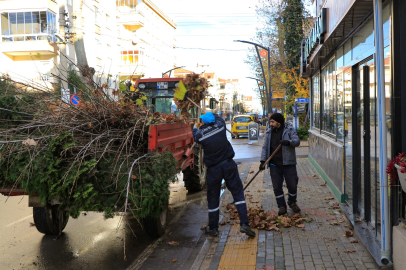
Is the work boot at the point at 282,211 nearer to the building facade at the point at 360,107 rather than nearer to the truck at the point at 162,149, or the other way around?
the building facade at the point at 360,107

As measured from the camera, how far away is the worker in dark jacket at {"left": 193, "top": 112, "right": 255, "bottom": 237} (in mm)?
6051

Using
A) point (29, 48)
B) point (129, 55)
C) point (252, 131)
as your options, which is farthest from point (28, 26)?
point (129, 55)

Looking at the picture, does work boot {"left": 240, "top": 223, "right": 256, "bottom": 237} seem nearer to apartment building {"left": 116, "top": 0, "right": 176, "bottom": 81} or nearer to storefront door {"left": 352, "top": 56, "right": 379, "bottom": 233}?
storefront door {"left": 352, "top": 56, "right": 379, "bottom": 233}

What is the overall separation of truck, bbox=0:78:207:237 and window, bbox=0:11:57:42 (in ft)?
66.7

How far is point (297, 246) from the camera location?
5.33 m

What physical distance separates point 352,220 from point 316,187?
3.21 metres

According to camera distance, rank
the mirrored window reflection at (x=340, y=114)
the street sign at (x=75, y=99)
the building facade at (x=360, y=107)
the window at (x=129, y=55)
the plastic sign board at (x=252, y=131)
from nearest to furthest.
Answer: the building facade at (x=360, y=107), the street sign at (x=75, y=99), the mirrored window reflection at (x=340, y=114), the plastic sign board at (x=252, y=131), the window at (x=129, y=55)

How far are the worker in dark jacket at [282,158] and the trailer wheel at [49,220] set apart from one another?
132 inches

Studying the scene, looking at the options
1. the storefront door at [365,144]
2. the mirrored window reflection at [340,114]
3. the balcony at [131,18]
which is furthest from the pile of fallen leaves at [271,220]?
the balcony at [131,18]

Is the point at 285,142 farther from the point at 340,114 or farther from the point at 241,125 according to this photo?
the point at 241,125

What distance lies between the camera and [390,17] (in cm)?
425

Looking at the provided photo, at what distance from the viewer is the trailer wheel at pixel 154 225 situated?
593 centimetres

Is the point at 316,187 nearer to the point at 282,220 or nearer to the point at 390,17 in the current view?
the point at 282,220

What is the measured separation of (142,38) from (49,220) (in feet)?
165
